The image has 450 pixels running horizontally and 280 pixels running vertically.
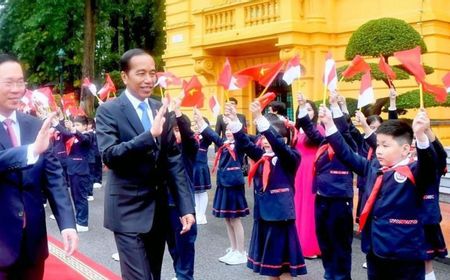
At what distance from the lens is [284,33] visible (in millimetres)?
15242

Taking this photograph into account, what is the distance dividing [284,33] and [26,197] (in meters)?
12.4

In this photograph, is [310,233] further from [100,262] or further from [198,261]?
[100,262]

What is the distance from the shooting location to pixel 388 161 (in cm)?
408

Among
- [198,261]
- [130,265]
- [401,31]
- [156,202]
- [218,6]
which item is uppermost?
[218,6]

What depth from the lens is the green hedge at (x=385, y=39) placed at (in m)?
10.6

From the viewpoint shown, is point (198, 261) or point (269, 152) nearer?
point (269, 152)

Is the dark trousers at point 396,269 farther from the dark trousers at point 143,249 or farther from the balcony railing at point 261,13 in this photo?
the balcony railing at point 261,13

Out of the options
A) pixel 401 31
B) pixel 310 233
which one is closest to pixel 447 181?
pixel 401 31

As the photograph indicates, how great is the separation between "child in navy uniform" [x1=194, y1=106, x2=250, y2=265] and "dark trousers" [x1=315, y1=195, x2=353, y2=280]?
4.41 feet

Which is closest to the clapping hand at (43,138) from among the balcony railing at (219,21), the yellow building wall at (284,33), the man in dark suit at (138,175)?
the man in dark suit at (138,175)

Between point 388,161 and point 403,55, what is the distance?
3.68 feet

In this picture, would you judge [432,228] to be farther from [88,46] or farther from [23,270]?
[88,46]

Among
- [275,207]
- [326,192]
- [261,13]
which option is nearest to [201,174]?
[326,192]

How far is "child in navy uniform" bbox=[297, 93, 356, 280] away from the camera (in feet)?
19.0
